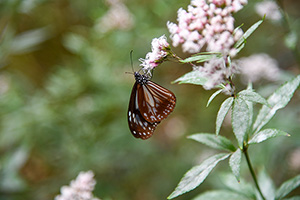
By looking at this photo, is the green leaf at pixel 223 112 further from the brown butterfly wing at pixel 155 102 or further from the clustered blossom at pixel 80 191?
the clustered blossom at pixel 80 191

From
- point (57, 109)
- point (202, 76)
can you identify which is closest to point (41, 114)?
point (57, 109)

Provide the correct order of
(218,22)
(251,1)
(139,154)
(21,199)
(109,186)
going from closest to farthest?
(218,22)
(251,1)
(21,199)
(109,186)
(139,154)

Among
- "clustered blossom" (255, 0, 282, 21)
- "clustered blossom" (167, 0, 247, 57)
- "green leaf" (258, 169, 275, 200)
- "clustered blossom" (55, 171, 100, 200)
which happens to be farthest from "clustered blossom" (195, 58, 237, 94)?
"clustered blossom" (255, 0, 282, 21)

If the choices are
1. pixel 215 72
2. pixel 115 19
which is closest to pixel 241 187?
pixel 215 72

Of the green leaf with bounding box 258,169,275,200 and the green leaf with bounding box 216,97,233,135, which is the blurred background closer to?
the green leaf with bounding box 258,169,275,200

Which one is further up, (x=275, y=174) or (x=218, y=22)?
(x=218, y=22)

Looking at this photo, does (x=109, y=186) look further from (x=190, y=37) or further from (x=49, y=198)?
(x=190, y=37)
